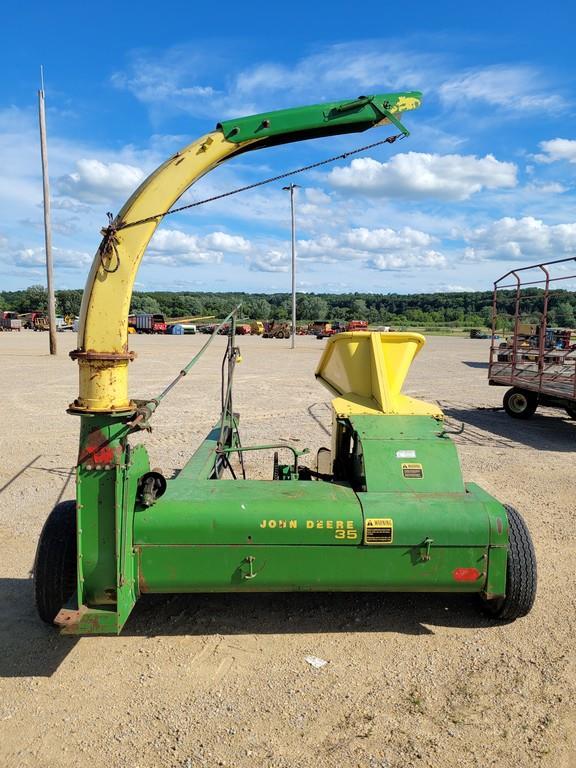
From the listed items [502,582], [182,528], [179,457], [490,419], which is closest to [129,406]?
[182,528]

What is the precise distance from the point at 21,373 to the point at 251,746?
17033mm

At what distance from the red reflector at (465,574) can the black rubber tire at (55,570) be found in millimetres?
2414

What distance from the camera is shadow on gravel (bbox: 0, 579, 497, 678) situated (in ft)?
12.2

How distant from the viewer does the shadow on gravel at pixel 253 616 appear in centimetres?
372

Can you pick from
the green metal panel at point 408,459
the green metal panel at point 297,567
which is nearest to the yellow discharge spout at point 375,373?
the green metal panel at point 408,459

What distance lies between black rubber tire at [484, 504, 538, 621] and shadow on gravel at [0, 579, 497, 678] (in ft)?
0.87

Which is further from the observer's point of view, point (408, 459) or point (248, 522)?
point (408, 459)

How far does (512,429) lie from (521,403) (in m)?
1.33

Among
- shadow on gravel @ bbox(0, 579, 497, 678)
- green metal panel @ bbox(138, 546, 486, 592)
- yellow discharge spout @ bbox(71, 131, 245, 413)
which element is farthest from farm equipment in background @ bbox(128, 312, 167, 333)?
green metal panel @ bbox(138, 546, 486, 592)

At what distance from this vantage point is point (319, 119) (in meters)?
3.67

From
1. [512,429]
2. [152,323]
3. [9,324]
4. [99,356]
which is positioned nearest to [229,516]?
[99,356]

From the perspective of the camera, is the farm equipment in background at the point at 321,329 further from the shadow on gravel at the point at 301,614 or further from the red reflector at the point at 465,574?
the red reflector at the point at 465,574

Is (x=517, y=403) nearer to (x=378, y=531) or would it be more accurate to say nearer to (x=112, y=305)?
(x=378, y=531)

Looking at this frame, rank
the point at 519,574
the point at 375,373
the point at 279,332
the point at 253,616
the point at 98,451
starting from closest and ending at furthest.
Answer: the point at 98,451 → the point at 519,574 → the point at 253,616 → the point at 375,373 → the point at 279,332
